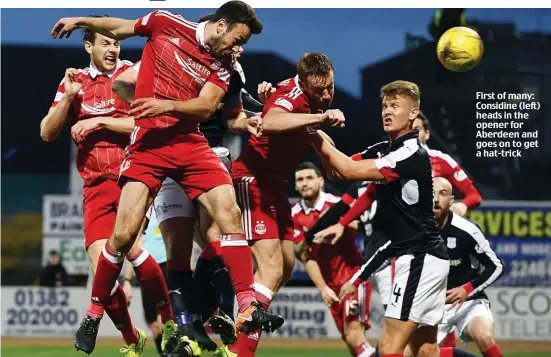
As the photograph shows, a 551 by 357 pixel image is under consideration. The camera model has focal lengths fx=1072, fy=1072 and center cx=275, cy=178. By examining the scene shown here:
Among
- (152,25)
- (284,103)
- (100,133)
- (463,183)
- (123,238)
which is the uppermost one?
(152,25)

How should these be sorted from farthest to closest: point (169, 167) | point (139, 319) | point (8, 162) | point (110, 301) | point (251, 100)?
point (8, 162)
point (139, 319)
point (251, 100)
point (110, 301)
point (169, 167)

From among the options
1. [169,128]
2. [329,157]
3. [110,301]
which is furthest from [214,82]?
[110,301]

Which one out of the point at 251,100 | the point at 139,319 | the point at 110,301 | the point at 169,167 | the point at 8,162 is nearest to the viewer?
the point at 169,167

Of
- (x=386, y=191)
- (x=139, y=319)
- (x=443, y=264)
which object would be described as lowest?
(x=139, y=319)

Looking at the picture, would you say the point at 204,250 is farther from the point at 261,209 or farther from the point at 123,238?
the point at 123,238

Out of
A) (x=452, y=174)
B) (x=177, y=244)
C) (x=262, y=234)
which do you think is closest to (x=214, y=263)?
(x=177, y=244)

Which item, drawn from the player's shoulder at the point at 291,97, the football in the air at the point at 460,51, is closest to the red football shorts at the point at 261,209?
the player's shoulder at the point at 291,97

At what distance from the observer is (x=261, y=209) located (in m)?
8.13

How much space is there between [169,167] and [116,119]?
128 centimetres

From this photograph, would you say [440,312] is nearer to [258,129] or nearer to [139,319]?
[258,129]

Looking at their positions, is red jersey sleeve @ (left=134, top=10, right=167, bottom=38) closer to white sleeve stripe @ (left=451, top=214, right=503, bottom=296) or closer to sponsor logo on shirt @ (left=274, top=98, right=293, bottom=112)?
sponsor logo on shirt @ (left=274, top=98, right=293, bottom=112)

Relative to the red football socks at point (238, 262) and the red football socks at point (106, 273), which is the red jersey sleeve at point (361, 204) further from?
the red football socks at point (106, 273)

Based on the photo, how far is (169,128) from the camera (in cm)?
718

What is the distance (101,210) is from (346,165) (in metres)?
2.10
